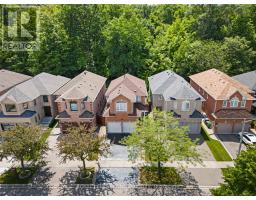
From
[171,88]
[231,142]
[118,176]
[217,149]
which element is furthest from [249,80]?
[118,176]

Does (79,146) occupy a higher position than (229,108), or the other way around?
(229,108)

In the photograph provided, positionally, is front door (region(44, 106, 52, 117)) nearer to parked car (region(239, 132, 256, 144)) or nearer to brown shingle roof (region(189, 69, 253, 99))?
brown shingle roof (region(189, 69, 253, 99))

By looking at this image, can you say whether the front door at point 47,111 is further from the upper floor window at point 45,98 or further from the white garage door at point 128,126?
the white garage door at point 128,126

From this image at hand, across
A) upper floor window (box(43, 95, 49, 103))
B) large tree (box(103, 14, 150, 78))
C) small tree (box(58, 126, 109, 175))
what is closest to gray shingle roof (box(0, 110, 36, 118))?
upper floor window (box(43, 95, 49, 103))

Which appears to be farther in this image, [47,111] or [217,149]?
[47,111]

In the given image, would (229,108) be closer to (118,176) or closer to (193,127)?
(193,127)

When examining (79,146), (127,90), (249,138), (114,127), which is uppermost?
(127,90)

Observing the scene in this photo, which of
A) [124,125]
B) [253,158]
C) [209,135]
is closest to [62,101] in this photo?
[124,125]
